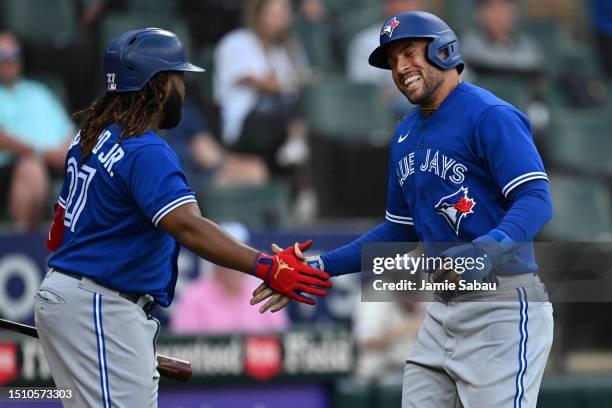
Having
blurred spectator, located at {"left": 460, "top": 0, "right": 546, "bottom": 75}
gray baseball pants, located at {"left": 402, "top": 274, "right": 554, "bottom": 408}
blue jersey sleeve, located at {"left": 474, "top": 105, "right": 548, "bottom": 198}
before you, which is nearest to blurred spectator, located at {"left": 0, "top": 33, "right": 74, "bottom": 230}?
blurred spectator, located at {"left": 460, "top": 0, "right": 546, "bottom": 75}

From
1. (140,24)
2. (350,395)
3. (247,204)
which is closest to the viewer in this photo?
(350,395)

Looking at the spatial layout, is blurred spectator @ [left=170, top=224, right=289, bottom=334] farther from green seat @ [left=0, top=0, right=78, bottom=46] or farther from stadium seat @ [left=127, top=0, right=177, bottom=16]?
stadium seat @ [left=127, top=0, right=177, bottom=16]

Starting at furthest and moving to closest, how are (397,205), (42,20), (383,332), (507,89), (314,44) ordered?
(314,44)
(507,89)
(42,20)
(383,332)
(397,205)

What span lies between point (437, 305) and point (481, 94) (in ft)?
2.56

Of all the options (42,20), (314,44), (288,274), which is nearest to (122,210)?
(288,274)

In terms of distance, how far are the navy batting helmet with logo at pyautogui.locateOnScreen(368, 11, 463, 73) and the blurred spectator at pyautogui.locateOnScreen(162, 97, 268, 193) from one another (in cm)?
412

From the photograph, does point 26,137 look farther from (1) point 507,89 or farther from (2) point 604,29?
(2) point 604,29

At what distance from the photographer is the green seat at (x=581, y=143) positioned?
9.33 metres

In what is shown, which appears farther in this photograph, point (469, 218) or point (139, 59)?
point (139, 59)

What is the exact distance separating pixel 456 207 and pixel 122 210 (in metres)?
1.18

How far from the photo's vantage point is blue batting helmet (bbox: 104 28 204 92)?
418 cm

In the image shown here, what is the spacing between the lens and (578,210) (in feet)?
28.6

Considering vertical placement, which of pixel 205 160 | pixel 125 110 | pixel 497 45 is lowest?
pixel 125 110

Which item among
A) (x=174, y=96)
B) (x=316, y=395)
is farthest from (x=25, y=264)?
(x=174, y=96)
